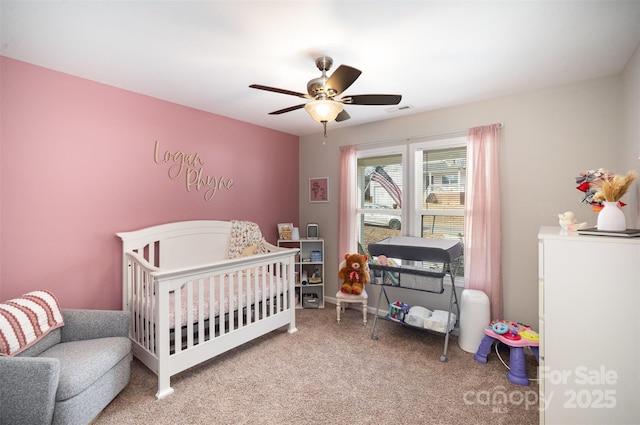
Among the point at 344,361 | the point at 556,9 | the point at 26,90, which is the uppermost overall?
the point at 556,9

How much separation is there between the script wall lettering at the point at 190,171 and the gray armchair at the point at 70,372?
1.46 metres

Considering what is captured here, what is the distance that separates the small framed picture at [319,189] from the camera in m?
4.03

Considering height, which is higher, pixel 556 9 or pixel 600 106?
pixel 556 9

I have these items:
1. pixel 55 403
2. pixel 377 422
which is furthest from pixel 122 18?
pixel 377 422

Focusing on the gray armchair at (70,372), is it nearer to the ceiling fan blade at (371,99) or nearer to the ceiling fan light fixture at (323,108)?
the ceiling fan light fixture at (323,108)

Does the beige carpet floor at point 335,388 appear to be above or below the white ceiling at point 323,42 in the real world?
below

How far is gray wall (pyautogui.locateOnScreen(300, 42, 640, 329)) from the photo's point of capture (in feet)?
7.22

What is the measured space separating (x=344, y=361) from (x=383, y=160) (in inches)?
93.0

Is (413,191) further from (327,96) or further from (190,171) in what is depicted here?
(190,171)

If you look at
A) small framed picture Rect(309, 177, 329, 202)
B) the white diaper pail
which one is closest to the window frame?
the white diaper pail

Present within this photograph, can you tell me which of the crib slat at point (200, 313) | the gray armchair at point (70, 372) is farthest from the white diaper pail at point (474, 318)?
the gray armchair at point (70, 372)

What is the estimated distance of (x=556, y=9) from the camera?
4.80 ft

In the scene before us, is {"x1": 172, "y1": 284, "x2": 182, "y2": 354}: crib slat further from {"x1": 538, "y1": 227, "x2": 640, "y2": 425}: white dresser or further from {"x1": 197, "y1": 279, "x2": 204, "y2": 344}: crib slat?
{"x1": 538, "y1": 227, "x2": 640, "y2": 425}: white dresser

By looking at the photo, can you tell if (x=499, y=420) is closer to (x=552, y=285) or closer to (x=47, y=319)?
(x=552, y=285)
